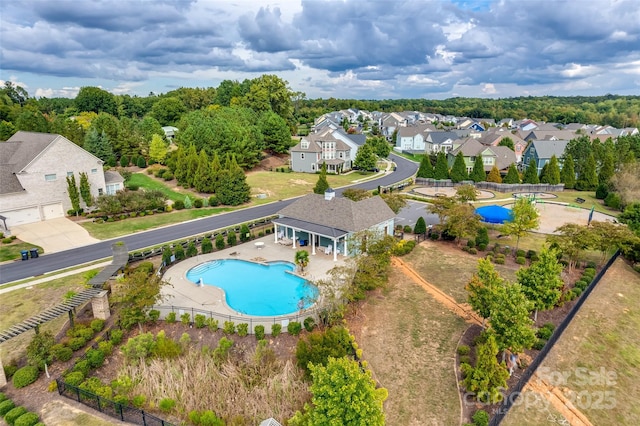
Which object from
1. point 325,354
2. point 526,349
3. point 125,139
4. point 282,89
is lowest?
point 526,349

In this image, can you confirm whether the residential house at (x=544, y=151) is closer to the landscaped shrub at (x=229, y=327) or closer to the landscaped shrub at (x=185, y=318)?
the landscaped shrub at (x=229, y=327)

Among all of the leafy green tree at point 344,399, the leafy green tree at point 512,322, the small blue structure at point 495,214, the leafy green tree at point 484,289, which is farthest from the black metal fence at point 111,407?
the small blue structure at point 495,214

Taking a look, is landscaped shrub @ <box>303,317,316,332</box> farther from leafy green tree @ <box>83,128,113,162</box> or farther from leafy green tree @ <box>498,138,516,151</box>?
leafy green tree @ <box>498,138,516,151</box>

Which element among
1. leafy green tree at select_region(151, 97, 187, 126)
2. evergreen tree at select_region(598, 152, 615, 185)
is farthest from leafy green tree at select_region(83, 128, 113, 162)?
evergreen tree at select_region(598, 152, 615, 185)

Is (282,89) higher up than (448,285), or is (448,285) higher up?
(282,89)

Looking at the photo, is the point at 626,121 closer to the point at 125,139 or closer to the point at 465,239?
the point at 465,239

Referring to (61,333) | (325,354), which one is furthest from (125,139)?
(325,354)
